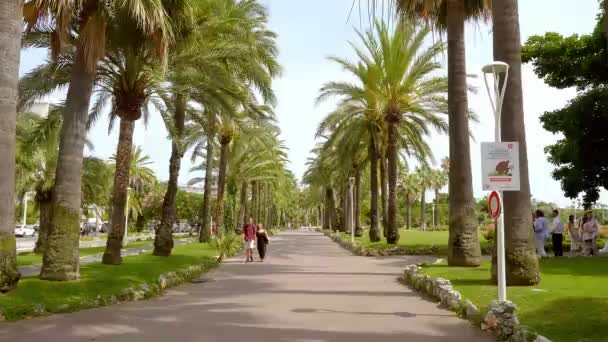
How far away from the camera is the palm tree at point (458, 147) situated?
47.1 ft

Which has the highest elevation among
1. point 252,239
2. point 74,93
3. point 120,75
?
point 120,75

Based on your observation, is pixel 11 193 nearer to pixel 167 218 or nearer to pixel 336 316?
pixel 336 316

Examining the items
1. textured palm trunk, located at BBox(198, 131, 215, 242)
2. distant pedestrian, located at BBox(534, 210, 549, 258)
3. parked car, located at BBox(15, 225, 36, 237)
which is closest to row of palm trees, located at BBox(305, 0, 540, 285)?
distant pedestrian, located at BBox(534, 210, 549, 258)

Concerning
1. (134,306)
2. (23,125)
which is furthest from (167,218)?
(134,306)

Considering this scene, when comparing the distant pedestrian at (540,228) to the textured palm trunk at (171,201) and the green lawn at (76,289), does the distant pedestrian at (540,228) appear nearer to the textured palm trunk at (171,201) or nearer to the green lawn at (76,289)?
the green lawn at (76,289)

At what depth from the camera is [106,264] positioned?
14.7 metres

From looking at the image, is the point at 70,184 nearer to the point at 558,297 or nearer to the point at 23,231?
the point at 558,297

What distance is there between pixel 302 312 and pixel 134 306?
10.5 ft

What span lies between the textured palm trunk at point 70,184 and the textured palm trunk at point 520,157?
8.71 m

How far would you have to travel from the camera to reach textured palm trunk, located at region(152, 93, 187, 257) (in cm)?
1909

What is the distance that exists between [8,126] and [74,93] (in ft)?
9.39

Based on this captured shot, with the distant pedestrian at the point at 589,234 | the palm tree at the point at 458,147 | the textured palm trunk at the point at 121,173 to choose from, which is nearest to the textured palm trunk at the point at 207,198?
the textured palm trunk at the point at 121,173

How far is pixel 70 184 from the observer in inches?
451

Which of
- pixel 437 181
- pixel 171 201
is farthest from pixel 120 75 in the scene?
pixel 437 181
